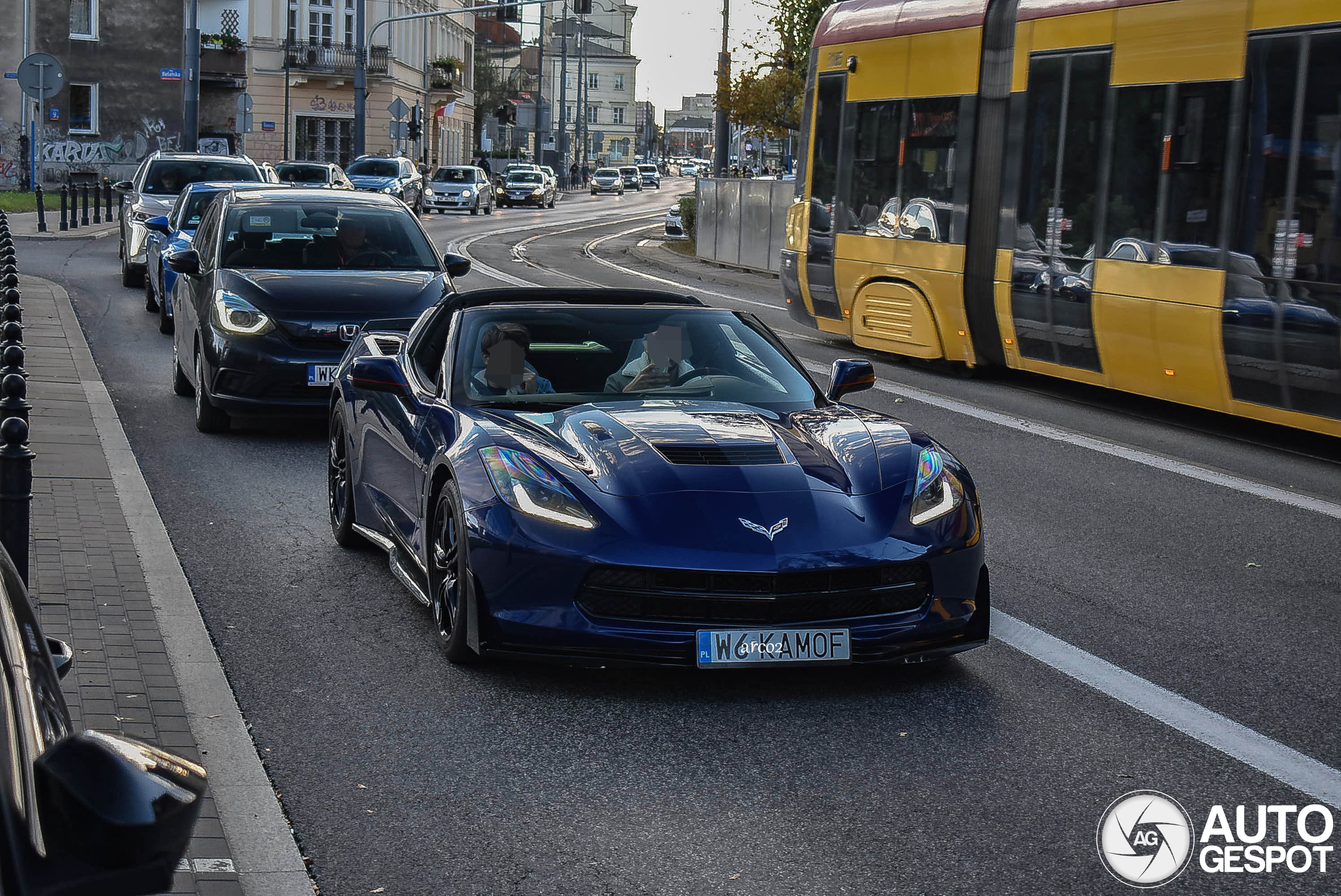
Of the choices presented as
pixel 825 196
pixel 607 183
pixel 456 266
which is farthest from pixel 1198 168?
pixel 607 183

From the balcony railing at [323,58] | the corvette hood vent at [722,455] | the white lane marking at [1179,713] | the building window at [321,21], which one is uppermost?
the building window at [321,21]

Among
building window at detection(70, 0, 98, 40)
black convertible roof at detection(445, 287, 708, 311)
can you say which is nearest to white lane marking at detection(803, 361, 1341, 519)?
black convertible roof at detection(445, 287, 708, 311)

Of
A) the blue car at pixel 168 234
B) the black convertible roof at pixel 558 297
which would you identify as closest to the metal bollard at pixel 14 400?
the black convertible roof at pixel 558 297

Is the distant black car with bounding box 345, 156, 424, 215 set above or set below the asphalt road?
above

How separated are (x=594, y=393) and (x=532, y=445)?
0.83m

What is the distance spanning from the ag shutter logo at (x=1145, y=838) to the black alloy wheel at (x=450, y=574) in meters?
2.18

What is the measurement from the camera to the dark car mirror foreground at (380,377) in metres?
6.99

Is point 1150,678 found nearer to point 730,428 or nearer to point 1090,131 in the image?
point 730,428

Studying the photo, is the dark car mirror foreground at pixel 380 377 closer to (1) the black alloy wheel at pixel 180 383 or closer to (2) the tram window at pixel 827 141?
(1) the black alloy wheel at pixel 180 383

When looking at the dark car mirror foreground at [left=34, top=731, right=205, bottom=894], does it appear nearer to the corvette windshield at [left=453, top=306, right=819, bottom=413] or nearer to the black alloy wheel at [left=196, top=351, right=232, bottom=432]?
the corvette windshield at [left=453, top=306, right=819, bottom=413]

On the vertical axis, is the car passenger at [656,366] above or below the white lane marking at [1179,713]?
above

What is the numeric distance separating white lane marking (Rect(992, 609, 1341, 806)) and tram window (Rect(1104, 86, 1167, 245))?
657 centimetres

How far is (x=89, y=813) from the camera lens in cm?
166

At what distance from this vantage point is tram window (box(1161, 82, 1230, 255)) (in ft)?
38.8
